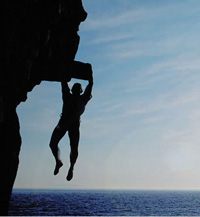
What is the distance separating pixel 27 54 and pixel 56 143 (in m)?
2.74

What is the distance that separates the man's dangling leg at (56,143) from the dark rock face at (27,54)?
1071 mm

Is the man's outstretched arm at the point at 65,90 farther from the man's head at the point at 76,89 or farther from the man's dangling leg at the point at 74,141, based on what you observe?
the man's dangling leg at the point at 74,141

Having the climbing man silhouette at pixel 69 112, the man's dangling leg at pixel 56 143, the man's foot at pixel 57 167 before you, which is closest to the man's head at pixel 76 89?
the climbing man silhouette at pixel 69 112

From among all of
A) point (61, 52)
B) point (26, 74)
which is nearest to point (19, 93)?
point (26, 74)

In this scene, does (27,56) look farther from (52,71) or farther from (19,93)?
(52,71)

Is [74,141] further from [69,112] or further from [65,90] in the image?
[65,90]

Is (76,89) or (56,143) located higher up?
(76,89)

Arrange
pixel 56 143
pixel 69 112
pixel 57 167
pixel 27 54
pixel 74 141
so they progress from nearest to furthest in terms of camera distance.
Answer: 1. pixel 27 54
2. pixel 57 167
3. pixel 56 143
4. pixel 69 112
5. pixel 74 141

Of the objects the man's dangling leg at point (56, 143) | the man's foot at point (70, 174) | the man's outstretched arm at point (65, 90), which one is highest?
the man's outstretched arm at point (65, 90)

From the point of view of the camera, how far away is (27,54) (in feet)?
29.6

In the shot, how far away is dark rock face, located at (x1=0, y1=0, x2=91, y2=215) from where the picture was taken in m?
8.41

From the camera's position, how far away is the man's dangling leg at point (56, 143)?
971 centimetres

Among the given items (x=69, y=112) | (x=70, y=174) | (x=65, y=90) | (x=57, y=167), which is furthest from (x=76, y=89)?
(x=70, y=174)

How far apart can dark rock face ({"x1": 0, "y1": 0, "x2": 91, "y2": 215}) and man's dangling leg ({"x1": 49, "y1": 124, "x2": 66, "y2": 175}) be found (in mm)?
1071
